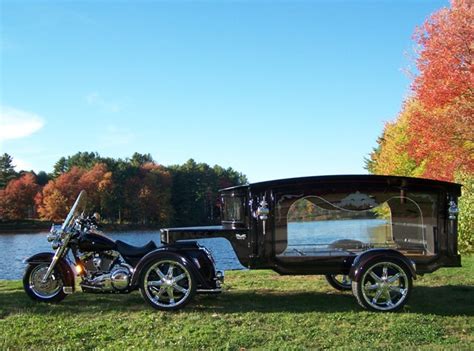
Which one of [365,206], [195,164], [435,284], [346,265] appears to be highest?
[195,164]

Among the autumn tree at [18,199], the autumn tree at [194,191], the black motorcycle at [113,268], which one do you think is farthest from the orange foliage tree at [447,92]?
the autumn tree at [194,191]

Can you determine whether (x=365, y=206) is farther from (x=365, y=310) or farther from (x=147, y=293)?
(x=147, y=293)

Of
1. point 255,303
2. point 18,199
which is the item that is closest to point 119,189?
point 18,199

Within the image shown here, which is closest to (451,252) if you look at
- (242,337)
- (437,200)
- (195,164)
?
(437,200)

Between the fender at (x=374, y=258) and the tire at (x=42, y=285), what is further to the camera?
the tire at (x=42, y=285)

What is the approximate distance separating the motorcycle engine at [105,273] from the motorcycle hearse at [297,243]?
0.5 inches

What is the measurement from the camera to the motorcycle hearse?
257 inches

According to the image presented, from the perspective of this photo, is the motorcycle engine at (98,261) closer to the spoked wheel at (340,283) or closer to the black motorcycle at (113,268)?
the black motorcycle at (113,268)

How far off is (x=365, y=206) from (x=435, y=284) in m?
2.66

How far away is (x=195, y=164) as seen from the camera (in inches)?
3799

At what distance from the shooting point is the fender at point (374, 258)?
6430 millimetres

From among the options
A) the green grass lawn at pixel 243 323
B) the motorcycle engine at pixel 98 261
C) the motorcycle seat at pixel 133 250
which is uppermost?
the motorcycle seat at pixel 133 250

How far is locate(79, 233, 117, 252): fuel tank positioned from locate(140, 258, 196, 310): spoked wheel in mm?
790

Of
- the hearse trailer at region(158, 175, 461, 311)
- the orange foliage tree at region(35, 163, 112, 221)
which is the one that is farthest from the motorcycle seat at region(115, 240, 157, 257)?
the orange foliage tree at region(35, 163, 112, 221)
